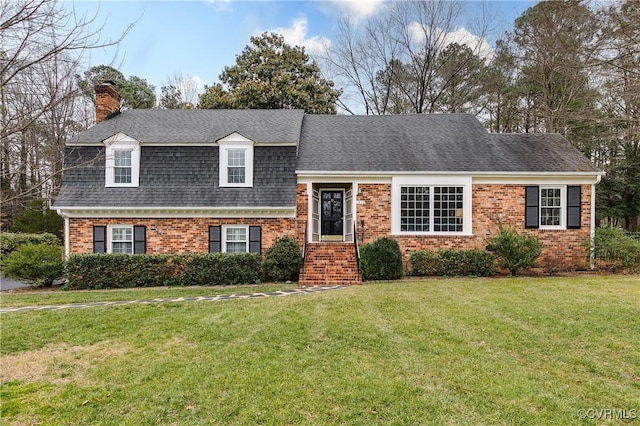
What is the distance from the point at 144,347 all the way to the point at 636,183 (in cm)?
2783

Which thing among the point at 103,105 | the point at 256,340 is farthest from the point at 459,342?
the point at 103,105

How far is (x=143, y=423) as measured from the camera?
3471 millimetres

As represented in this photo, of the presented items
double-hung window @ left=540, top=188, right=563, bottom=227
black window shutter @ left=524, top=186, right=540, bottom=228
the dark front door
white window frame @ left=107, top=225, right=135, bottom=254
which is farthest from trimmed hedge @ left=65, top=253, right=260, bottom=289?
double-hung window @ left=540, top=188, right=563, bottom=227

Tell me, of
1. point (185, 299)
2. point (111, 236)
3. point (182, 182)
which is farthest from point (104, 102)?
point (185, 299)

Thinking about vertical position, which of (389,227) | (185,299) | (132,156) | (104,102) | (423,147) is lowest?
(185,299)

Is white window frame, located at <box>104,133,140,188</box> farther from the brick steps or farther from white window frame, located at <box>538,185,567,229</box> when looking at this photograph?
white window frame, located at <box>538,185,567,229</box>

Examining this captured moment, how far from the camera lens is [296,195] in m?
13.6

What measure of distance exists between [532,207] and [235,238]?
10.9 meters

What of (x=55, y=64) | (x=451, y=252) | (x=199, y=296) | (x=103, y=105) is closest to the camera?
(x=55, y=64)

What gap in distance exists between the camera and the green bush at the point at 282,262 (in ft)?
40.6

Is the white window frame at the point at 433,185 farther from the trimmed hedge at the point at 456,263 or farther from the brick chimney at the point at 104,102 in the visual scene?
the brick chimney at the point at 104,102

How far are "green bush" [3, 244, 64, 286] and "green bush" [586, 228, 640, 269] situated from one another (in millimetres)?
18718

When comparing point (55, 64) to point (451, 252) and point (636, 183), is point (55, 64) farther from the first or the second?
point (636, 183)

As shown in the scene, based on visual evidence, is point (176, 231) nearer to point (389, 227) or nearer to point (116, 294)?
point (116, 294)
